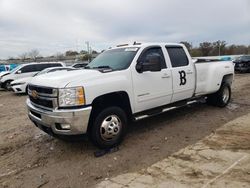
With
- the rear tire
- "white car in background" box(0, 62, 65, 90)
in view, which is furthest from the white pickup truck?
"white car in background" box(0, 62, 65, 90)

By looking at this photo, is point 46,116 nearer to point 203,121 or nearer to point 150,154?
point 150,154

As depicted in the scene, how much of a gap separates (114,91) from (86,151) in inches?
49.2

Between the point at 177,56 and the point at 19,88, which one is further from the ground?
the point at 177,56

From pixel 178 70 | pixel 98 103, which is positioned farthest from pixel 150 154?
pixel 178 70

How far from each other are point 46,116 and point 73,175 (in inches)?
43.8

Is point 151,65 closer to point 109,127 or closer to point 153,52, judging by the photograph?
point 153,52

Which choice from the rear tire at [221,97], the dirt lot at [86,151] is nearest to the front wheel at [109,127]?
the dirt lot at [86,151]

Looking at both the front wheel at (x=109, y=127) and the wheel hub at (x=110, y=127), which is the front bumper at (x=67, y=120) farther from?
the wheel hub at (x=110, y=127)

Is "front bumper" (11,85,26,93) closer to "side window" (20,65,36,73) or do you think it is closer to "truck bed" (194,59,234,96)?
"side window" (20,65,36,73)

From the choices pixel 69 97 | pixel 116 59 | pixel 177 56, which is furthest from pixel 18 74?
pixel 69 97

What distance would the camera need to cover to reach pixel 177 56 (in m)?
6.44

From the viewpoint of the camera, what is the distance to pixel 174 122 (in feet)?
21.6

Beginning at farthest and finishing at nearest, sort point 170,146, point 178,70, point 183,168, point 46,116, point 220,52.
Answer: point 220,52
point 178,70
point 170,146
point 46,116
point 183,168

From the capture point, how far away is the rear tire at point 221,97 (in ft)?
25.9
